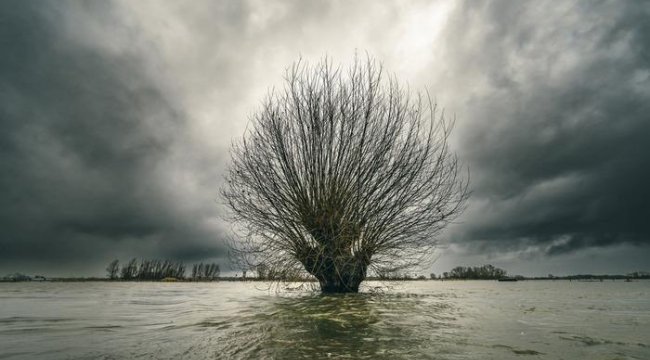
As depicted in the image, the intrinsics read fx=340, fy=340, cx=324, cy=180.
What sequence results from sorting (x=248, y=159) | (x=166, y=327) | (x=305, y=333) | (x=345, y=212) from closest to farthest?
(x=305, y=333)
(x=166, y=327)
(x=345, y=212)
(x=248, y=159)

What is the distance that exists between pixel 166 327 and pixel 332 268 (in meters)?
8.02

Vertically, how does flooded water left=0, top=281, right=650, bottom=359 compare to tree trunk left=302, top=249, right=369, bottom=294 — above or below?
below

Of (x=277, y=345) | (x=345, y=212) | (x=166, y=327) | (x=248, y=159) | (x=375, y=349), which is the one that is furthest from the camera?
(x=248, y=159)

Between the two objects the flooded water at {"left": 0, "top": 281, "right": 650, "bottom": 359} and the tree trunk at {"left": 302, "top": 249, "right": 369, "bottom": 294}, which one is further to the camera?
the tree trunk at {"left": 302, "top": 249, "right": 369, "bottom": 294}

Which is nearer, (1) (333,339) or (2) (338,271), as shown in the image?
(1) (333,339)

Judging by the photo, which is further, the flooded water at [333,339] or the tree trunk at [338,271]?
the tree trunk at [338,271]

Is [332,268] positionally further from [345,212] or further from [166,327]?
[166,327]

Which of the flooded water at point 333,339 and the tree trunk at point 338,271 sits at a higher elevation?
the tree trunk at point 338,271

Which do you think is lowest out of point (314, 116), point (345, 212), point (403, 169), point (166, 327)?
point (166, 327)

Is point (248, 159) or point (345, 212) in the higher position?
point (248, 159)

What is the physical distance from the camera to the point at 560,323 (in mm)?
6770

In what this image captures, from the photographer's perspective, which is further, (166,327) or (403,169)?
(403,169)

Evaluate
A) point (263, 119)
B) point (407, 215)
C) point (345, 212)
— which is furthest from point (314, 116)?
point (407, 215)

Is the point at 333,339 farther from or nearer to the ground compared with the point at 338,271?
nearer to the ground
